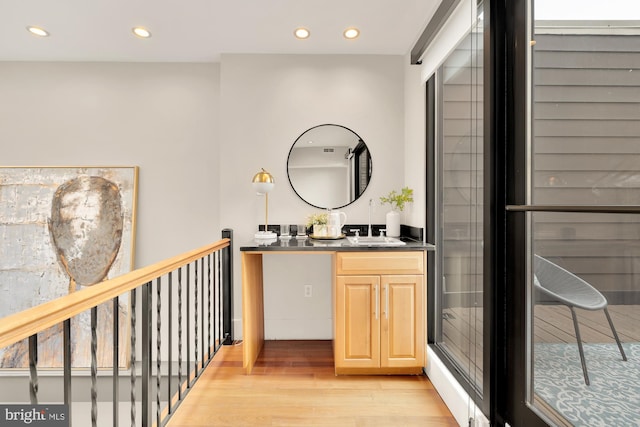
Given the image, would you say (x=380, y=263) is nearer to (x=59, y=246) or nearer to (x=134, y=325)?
(x=134, y=325)

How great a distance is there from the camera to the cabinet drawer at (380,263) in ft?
7.50

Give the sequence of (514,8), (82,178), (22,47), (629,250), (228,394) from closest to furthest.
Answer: (629,250), (514,8), (228,394), (22,47), (82,178)

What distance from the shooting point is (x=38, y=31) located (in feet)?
8.82

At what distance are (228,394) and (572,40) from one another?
8.09 ft

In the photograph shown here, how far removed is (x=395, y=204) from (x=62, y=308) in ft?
8.47

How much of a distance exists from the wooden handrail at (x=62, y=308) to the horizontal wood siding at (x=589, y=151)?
1632 mm

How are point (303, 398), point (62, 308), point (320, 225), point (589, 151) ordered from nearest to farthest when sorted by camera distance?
point (62, 308)
point (589, 151)
point (303, 398)
point (320, 225)

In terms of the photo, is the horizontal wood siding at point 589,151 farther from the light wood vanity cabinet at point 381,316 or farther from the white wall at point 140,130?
the white wall at point 140,130

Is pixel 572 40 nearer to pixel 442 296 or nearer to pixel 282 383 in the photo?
pixel 442 296

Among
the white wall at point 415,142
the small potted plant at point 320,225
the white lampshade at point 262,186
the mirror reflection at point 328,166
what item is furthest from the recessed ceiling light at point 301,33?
the small potted plant at point 320,225

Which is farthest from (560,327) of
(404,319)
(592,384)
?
(404,319)

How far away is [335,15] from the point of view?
2443mm

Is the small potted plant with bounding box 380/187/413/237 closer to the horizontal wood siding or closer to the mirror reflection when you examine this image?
the mirror reflection

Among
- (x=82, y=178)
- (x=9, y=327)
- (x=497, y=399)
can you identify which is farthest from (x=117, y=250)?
(x=497, y=399)
